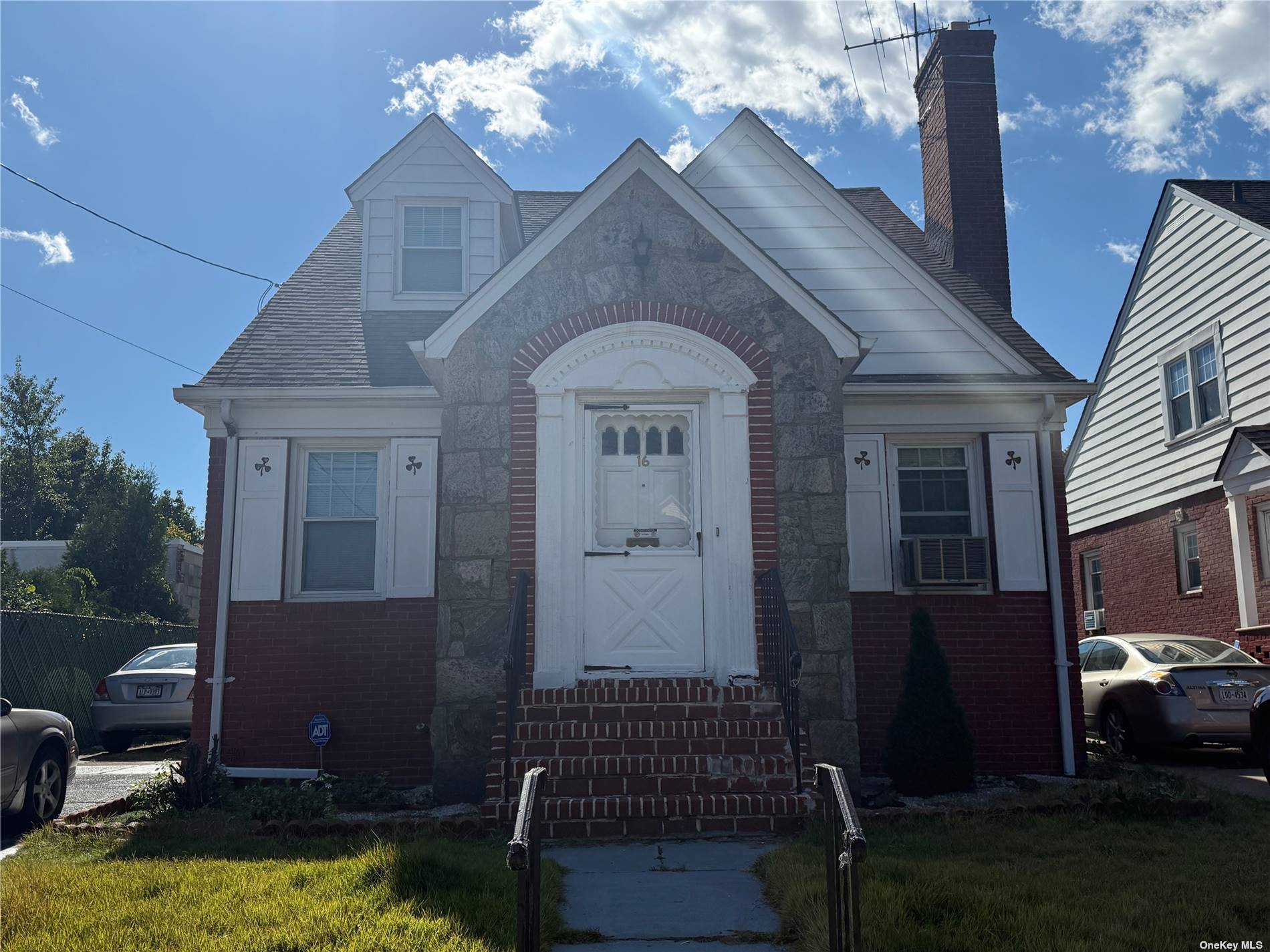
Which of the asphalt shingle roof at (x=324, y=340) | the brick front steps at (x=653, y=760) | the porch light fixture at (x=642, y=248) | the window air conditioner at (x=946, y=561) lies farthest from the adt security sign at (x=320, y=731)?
the window air conditioner at (x=946, y=561)

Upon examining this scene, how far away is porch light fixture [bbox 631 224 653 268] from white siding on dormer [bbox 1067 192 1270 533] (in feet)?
29.9

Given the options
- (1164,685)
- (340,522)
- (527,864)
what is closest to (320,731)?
(340,522)

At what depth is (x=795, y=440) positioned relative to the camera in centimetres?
869

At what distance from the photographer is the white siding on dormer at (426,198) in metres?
11.3

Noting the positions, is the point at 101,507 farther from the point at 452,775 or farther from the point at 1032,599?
the point at 1032,599

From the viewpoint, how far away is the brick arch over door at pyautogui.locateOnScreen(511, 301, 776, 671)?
850 cm

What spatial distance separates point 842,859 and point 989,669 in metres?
6.84

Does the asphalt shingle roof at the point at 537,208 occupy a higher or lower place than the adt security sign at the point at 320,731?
higher

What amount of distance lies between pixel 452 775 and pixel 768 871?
340cm

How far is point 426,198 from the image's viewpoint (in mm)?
11453

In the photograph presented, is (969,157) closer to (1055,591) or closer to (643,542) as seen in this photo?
(1055,591)

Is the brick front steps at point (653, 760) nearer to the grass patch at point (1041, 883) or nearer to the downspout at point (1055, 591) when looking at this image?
the grass patch at point (1041, 883)

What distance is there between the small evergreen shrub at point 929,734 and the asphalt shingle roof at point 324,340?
17.4 ft

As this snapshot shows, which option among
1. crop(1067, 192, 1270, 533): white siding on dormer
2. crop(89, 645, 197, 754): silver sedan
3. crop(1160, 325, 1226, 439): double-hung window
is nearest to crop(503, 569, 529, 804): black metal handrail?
crop(89, 645, 197, 754): silver sedan
